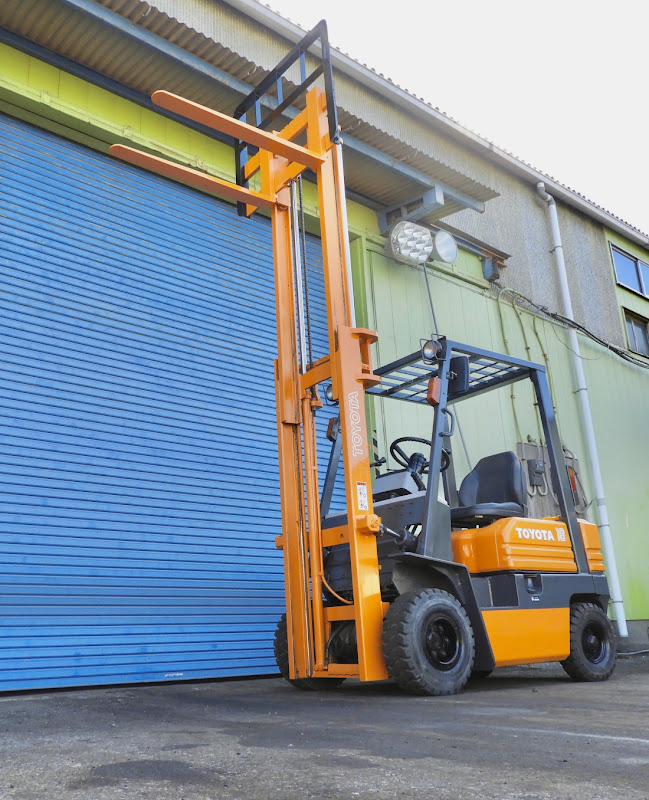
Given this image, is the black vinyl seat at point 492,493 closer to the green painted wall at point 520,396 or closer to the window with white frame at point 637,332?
the green painted wall at point 520,396

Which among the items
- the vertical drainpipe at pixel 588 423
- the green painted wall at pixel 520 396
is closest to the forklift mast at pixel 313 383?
the green painted wall at pixel 520 396

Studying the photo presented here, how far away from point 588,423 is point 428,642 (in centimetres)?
842

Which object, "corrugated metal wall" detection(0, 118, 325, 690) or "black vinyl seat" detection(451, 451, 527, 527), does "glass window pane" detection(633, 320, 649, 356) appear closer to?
"corrugated metal wall" detection(0, 118, 325, 690)

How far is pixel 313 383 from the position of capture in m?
5.63

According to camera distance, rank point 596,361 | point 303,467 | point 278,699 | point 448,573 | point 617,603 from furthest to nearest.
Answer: point 596,361, point 617,603, point 303,467, point 448,573, point 278,699

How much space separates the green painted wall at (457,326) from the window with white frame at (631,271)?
391mm

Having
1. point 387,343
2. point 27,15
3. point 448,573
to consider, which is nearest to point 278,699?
point 448,573

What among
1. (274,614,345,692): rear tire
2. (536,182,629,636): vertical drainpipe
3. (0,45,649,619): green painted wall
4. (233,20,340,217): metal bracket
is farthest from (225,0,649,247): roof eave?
(274,614,345,692): rear tire

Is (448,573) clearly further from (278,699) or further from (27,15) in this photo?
(27,15)

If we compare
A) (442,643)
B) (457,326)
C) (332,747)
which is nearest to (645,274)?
(457,326)

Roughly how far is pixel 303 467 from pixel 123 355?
2601 mm

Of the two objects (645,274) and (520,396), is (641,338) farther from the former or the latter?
(520,396)

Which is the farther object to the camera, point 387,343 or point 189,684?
point 387,343

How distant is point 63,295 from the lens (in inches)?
278
